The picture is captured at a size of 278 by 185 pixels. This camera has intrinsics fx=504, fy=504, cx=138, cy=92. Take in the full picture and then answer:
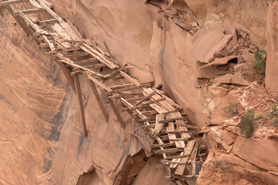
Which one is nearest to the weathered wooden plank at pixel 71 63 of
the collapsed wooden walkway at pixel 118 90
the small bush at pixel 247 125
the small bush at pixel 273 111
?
the collapsed wooden walkway at pixel 118 90

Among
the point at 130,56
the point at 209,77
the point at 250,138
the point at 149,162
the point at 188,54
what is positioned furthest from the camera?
the point at 130,56

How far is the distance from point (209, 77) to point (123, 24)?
11.8ft

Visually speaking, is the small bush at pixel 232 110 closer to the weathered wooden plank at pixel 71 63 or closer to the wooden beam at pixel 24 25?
the weathered wooden plank at pixel 71 63

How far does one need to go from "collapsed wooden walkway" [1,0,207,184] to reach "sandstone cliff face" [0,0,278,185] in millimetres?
321

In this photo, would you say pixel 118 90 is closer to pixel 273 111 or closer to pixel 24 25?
pixel 24 25

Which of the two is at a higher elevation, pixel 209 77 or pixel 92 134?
pixel 209 77

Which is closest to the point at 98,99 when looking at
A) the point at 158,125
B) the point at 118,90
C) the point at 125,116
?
the point at 125,116

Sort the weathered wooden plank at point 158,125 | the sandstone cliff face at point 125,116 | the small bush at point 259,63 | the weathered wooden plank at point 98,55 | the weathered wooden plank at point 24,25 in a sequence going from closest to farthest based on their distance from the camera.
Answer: the sandstone cliff face at point 125,116
the small bush at point 259,63
the weathered wooden plank at point 158,125
the weathered wooden plank at point 98,55
the weathered wooden plank at point 24,25

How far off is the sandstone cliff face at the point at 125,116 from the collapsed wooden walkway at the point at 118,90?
0.32 meters

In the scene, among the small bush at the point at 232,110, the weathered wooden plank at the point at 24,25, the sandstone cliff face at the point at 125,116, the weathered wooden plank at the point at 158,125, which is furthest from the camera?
the weathered wooden plank at the point at 24,25

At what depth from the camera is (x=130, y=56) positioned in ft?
37.4

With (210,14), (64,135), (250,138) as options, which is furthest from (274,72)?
(64,135)

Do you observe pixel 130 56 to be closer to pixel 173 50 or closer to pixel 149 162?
pixel 173 50

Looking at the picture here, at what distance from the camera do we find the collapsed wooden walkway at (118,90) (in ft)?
27.3
